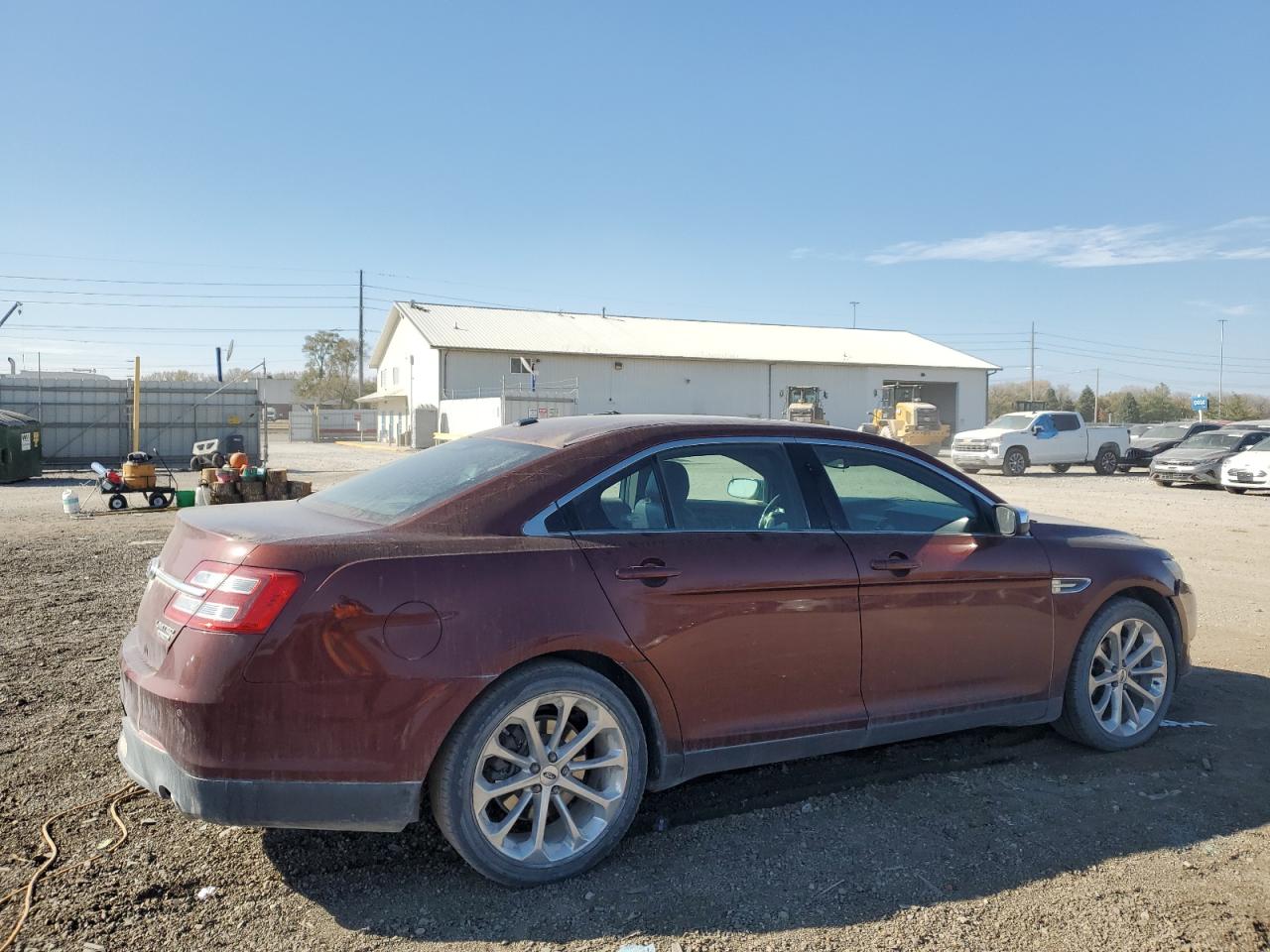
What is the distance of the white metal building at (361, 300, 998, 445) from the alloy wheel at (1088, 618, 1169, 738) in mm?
41612

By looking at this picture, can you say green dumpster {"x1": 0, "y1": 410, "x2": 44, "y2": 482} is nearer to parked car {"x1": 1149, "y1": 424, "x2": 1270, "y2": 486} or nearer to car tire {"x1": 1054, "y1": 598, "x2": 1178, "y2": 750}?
car tire {"x1": 1054, "y1": 598, "x2": 1178, "y2": 750}

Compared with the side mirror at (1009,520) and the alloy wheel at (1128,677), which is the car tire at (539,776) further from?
the alloy wheel at (1128,677)

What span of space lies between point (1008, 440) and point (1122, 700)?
80.2ft

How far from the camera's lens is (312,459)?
117 feet

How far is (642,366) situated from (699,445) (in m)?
49.7

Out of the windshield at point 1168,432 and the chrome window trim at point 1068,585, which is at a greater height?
the windshield at point 1168,432

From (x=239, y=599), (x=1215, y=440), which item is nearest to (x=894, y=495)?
(x=239, y=599)

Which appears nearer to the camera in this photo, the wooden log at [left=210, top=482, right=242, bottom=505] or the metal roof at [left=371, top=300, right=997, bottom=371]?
the wooden log at [left=210, top=482, right=242, bottom=505]

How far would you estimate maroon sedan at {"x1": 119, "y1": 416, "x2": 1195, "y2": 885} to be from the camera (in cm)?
302

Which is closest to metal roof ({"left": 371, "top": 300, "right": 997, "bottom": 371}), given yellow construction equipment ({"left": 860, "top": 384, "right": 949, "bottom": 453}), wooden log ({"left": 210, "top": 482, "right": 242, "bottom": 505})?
yellow construction equipment ({"left": 860, "top": 384, "right": 949, "bottom": 453})

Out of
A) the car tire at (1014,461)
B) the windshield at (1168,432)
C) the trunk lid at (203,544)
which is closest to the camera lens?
the trunk lid at (203,544)

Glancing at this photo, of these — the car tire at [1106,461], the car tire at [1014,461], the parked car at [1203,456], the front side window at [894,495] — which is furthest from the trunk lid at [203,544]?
the car tire at [1106,461]

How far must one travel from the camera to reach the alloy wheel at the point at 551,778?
3.24m

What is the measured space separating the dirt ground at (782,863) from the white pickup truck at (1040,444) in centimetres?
2356
